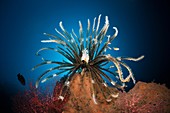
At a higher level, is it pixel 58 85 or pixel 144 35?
pixel 144 35

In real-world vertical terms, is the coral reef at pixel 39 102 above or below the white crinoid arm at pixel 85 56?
below

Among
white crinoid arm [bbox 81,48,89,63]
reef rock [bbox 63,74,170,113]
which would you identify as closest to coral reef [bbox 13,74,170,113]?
reef rock [bbox 63,74,170,113]

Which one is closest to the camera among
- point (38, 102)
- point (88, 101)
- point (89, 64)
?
point (88, 101)

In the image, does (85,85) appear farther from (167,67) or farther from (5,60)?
(167,67)

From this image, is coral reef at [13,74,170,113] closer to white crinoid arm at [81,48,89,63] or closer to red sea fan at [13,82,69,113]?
red sea fan at [13,82,69,113]

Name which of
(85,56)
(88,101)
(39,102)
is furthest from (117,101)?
(39,102)

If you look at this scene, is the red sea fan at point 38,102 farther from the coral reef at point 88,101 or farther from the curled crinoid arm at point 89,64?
the curled crinoid arm at point 89,64

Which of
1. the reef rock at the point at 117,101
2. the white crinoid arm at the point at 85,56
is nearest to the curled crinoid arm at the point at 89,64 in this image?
the white crinoid arm at the point at 85,56

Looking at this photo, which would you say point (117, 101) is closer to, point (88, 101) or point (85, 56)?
point (88, 101)

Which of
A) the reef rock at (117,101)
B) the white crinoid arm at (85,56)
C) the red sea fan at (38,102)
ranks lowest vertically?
the reef rock at (117,101)

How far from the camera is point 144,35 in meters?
8.93

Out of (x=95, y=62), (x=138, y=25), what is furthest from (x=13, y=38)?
(x=138, y=25)

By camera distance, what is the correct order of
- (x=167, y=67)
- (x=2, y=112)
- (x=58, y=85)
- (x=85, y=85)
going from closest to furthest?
(x=85, y=85) < (x=58, y=85) < (x=2, y=112) < (x=167, y=67)

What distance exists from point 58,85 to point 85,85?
82 cm
